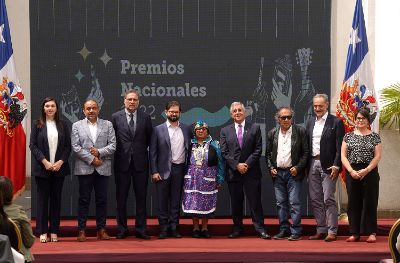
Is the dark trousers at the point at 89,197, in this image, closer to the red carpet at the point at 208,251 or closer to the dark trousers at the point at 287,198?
the red carpet at the point at 208,251

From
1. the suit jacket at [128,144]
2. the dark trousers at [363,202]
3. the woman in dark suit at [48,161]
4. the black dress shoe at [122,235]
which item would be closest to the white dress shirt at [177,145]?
the suit jacket at [128,144]

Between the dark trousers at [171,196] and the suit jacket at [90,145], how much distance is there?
0.76m

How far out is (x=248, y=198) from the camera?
465 inches

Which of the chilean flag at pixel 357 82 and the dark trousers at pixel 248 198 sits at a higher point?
the chilean flag at pixel 357 82

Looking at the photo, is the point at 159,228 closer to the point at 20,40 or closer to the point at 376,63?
the point at 376,63

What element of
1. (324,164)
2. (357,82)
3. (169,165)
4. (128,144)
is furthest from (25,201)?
(324,164)

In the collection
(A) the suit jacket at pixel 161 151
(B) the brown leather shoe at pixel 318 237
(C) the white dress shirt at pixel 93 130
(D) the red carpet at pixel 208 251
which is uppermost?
(C) the white dress shirt at pixel 93 130

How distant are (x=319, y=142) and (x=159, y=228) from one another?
2351 mm

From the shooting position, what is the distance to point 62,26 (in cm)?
1305

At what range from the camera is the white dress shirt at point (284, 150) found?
37.8ft

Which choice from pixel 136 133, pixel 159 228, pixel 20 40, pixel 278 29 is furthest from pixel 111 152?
pixel 20 40

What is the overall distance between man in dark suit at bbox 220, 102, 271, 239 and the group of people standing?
13mm

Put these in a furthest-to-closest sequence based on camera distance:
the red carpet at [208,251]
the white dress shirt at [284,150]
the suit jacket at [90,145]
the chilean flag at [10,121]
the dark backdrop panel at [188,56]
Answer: the dark backdrop panel at [188,56] → the chilean flag at [10,121] → the white dress shirt at [284,150] → the suit jacket at [90,145] → the red carpet at [208,251]

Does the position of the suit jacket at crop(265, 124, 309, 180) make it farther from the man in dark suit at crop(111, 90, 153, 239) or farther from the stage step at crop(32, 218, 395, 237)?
the man in dark suit at crop(111, 90, 153, 239)
